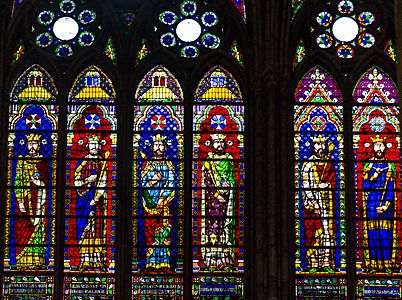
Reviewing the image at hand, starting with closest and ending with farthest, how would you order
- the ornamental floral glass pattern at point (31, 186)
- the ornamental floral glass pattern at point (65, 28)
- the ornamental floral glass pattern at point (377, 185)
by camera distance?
the ornamental floral glass pattern at point (31, 186)
the ornamental floral glass pattern at point (377, 185)
the ornamental floral glass pattern at point (65, 28)

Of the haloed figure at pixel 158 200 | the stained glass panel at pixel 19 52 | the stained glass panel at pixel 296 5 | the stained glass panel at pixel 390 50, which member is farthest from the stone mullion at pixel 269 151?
the stained glass panel at pixel 19 52

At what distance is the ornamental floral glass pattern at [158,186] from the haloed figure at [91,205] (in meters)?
0.48

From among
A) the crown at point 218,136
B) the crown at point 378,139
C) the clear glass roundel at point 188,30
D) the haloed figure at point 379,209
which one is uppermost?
the clear glass roundel at point 188,30

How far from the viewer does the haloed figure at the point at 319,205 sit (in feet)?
49.0

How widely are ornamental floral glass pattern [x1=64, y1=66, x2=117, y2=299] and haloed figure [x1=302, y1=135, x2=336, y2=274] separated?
2.85 m

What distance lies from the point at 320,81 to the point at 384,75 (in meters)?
0.98

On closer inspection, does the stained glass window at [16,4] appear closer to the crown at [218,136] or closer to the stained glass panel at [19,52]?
the stained glass panel at [19,52]

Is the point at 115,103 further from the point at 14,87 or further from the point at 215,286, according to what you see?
the point at 215,286

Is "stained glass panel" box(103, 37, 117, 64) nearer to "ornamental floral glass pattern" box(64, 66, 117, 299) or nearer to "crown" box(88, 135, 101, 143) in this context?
"ornamental floral glass pattern" box(64, 66, 117, 299)

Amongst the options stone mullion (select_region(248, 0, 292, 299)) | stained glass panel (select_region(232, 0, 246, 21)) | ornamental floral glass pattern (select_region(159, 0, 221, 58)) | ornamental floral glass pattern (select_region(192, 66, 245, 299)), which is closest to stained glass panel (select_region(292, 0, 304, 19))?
stone mullion (select_region(248, 0, 292, 299))

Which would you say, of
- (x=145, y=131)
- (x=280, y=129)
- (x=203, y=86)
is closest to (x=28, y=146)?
(x=145, y=131)

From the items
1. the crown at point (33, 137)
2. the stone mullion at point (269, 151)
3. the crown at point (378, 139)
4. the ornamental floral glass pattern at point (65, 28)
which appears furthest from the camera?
the ornamental floral glass pattern at point (65, 28)

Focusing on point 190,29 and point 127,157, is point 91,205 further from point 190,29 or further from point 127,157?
point 190,29

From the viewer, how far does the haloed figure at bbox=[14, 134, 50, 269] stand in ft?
48.8
